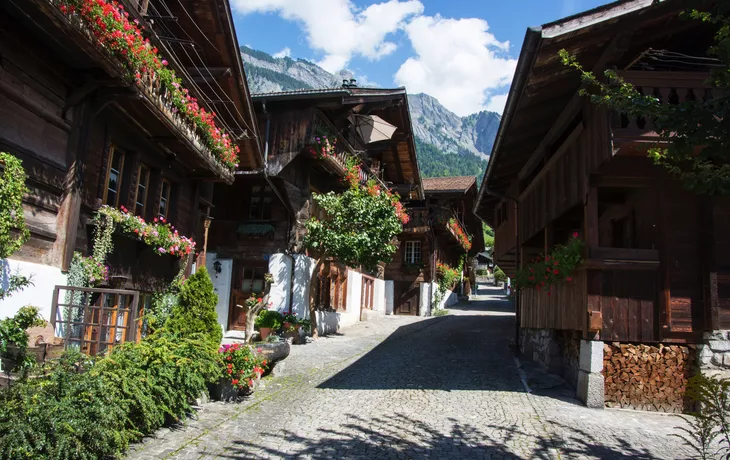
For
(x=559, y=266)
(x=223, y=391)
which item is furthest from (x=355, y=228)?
(x=223, y=391)

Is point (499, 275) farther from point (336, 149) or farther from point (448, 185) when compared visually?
point (336, 149)

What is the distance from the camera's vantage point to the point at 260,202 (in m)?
17.7

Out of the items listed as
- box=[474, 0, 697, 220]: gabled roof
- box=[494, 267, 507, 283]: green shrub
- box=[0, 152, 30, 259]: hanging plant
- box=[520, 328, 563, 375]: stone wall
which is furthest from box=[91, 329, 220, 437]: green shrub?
box=[494, 267, 507, 283]: green shrub

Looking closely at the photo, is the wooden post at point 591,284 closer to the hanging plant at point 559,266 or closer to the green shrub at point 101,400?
the hanging plant at point 559,266

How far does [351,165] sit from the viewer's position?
1861 centimetres

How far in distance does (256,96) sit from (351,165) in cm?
394

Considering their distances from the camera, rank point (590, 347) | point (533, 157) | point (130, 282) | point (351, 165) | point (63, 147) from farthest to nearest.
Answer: point (351, 165) → point (533, 157) → point (130, 282) → point (590, 347) → point (63, 147)

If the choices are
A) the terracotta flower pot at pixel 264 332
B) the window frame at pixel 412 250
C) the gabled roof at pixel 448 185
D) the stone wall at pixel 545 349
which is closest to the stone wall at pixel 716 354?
the stone wall at pixel 545 349

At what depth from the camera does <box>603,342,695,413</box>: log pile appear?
8.54 meters

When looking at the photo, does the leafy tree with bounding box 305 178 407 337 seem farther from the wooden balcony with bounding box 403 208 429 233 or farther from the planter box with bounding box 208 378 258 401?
the wooden balcony with bounding box 403 208 429 233

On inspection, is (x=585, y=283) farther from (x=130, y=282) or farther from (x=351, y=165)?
(x=351, y=165)

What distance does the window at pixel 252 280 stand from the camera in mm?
17312

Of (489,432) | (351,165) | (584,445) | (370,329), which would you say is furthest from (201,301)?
(370,329)

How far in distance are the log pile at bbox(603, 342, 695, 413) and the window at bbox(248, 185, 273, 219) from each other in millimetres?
11518
